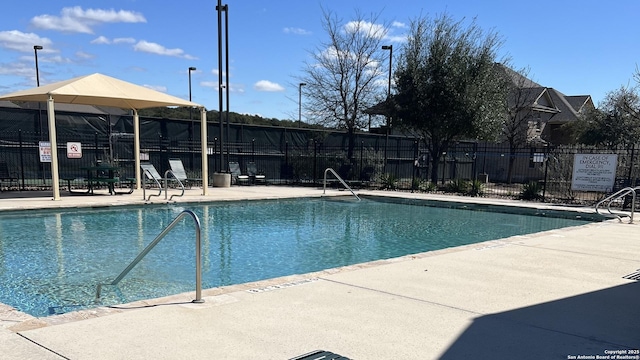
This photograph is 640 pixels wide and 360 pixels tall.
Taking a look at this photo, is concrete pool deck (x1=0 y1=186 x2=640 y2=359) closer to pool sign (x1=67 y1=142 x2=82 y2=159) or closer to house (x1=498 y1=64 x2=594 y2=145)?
pool sign (x1=67 y1=142 x2=82 y2=159)

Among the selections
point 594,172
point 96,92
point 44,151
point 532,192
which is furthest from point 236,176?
point 594,172

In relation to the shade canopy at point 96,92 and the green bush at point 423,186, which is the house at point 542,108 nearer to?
the green bush at point 423,186

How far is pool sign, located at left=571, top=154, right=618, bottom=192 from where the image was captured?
13.0m

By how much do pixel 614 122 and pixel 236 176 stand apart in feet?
67.2

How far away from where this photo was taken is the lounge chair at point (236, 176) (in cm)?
1841

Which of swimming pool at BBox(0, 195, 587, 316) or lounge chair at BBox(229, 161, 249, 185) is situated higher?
lounge chair at BBox(229, 161, 249, 185)

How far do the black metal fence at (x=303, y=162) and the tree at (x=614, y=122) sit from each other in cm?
508

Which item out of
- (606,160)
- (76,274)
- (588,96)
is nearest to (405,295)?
(76,274)

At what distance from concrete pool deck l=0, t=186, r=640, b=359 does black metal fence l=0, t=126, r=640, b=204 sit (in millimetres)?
10134

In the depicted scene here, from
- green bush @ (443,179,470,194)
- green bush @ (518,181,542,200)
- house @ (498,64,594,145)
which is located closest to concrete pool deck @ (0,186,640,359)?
green bush @ (518,181,542,200)

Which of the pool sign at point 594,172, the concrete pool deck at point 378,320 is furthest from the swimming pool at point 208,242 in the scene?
the pool sign at point 594,172

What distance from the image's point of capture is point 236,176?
18.5m

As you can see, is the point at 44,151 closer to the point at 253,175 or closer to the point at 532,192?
the point at 253,175

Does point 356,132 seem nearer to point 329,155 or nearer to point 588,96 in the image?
point 329,155
